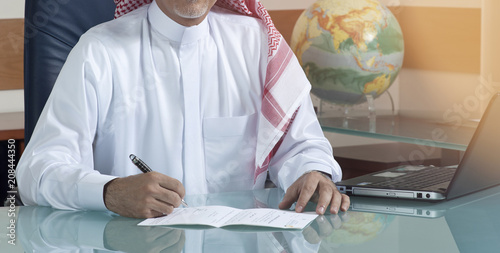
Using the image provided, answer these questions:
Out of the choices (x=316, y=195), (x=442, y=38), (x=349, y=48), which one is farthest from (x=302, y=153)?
(x=442, y=38)

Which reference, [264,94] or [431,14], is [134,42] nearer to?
[264,94]

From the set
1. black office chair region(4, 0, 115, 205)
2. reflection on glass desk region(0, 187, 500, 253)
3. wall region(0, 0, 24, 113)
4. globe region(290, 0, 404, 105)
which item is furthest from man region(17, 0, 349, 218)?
wall region(0, 0, 24, 113)

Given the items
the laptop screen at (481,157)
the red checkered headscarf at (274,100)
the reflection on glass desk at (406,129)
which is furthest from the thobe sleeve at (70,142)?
the reflection on glass desk at (406,129)

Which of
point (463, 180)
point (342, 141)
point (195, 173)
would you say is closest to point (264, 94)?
point (195, 173)

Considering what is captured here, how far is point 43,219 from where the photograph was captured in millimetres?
1519

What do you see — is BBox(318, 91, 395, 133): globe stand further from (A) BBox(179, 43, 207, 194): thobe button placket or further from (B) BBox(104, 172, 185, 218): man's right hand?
(B) BBox(104, 172, 185, 218): man's right hand

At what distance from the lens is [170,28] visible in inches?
80.7

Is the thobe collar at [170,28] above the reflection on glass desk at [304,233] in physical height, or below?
above

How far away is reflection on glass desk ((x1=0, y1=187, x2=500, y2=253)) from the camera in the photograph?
1270 millimetres

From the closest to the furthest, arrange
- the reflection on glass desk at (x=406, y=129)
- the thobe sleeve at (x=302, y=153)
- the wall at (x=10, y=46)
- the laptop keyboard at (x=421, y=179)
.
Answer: the laptop keyboard at (x=421, y=179), the thobe sleeve at (x=302, y=153), the reflection on glass desk at (x=406, y=129), the wall at (x=10, y=46)

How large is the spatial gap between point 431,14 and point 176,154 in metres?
2.20

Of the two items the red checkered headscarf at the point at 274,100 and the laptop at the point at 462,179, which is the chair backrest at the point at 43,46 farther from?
the laptop at the point at 462,179

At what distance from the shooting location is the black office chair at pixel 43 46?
6.75 ft

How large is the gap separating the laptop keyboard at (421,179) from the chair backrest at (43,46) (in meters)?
0.99
